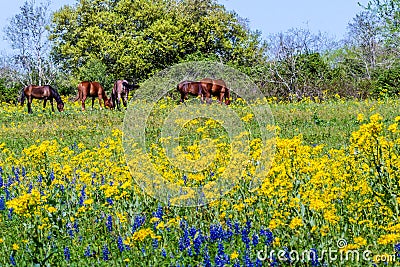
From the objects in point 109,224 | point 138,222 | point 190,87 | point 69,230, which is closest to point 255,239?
point 138,222

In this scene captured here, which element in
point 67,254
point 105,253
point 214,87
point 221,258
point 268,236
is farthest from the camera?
point 214,87

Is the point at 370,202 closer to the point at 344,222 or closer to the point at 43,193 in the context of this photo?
the point at 344,222

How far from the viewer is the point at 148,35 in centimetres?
5091

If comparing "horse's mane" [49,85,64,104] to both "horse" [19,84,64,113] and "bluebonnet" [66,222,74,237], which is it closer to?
"horse" [19,84,64,113]

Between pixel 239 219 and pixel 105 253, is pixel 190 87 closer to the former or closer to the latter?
pixel 239 219

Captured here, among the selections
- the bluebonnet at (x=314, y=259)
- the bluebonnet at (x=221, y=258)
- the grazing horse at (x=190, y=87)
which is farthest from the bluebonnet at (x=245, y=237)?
the grazing horse at (x=190, y=87)

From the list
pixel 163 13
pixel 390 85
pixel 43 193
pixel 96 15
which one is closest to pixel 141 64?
pixel 163 13

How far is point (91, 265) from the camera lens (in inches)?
199

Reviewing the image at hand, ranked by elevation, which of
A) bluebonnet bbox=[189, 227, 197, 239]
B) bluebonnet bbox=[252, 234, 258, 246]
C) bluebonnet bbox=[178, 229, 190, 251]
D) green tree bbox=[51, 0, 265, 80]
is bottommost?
bluebonnet bbox=[178, 229, 190, 251]

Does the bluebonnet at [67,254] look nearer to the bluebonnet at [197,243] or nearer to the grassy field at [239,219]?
the grassy field at [239,219]

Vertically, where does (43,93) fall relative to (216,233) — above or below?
above

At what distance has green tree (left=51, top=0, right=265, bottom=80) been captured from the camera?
1933 inches

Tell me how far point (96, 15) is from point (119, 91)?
112 feet

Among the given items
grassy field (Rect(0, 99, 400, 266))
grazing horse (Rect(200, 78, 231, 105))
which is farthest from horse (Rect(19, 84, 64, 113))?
grassy field (Rect(0, 99, 400, 266))
